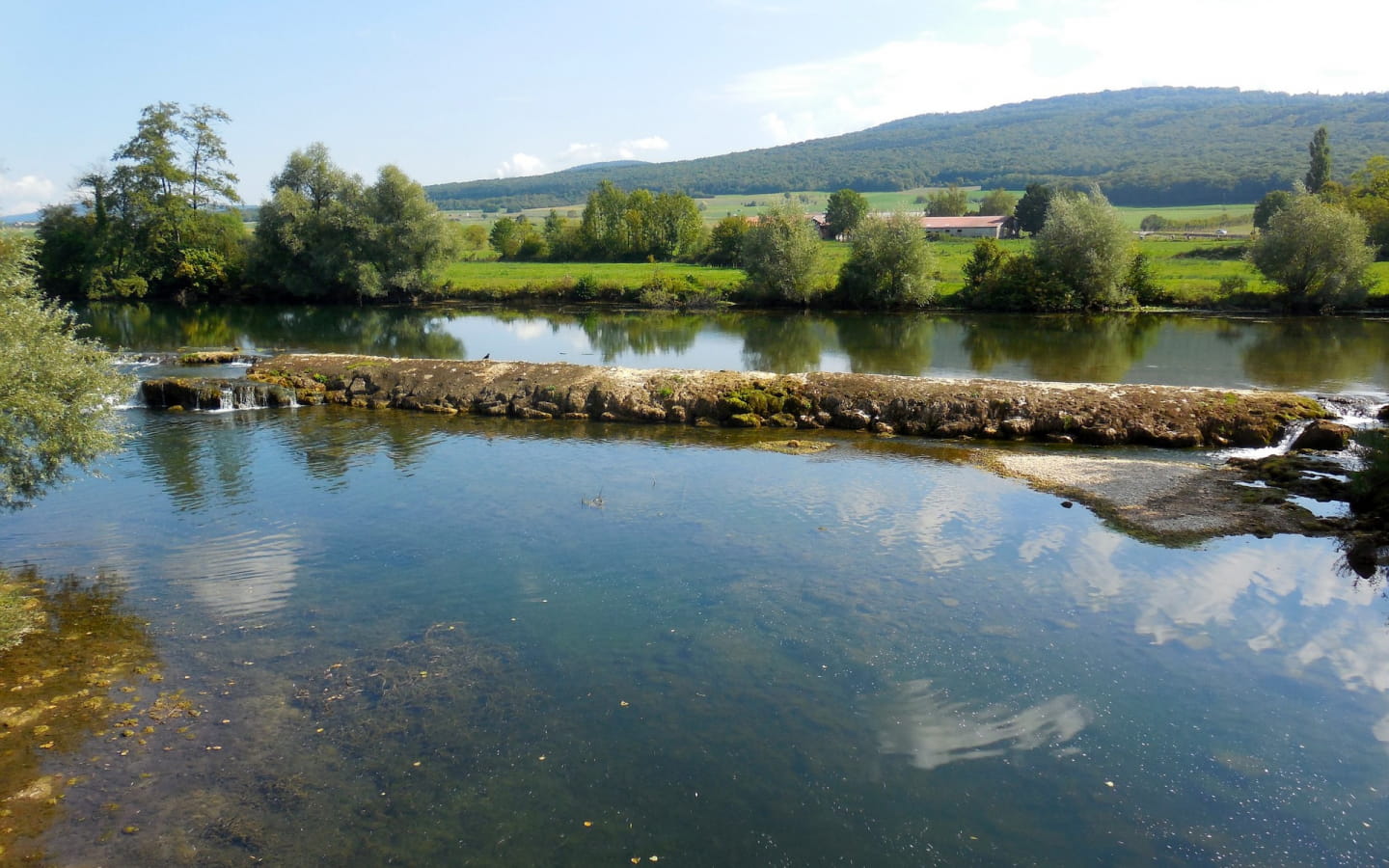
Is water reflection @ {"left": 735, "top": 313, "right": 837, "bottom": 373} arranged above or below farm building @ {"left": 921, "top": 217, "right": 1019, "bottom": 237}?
below

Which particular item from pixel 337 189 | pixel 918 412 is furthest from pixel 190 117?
pixel 918 412

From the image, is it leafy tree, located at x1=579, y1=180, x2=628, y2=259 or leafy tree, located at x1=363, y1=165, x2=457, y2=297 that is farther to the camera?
leafy tree, located at x1=579, y1=180, x2=628, y2=259

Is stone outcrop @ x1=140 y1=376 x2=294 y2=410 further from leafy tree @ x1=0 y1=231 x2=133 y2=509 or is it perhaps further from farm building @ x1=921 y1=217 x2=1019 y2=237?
farm building @ x1=921 y1=217 x2=1019 y2=237

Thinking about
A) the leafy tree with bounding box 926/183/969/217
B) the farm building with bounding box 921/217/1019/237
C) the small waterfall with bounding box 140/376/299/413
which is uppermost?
the leafy tree with bounding box 926/183/969/217

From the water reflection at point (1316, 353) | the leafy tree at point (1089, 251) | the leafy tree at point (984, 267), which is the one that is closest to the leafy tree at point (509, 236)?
the leafy tree at point (984, 267)

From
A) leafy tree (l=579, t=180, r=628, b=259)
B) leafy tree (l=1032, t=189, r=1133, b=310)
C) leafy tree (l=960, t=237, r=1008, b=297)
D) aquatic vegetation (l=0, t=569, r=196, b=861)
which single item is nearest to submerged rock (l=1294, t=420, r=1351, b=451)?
aquatic vegetation (l=0, t=569, r=196, b=861)

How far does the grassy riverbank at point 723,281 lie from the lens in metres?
58.4

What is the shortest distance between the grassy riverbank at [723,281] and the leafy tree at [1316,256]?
5.22 ft

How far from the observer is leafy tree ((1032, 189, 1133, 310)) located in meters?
58.0

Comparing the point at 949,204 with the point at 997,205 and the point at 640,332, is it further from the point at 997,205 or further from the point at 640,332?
the point at 640,332

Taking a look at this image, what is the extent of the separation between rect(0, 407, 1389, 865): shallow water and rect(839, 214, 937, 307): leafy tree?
4354 centimetres

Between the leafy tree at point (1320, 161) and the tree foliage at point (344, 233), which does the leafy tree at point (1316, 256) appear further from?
the tree foliage at point (344, 233)

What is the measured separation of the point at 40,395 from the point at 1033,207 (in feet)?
358

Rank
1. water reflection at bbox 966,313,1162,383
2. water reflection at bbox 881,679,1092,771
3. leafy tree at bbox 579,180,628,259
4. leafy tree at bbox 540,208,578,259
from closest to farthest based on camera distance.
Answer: water reflection at bbox 881,679,1092,771, water reflection at bbox 966,313,1162,383, leafy tree at bbox 579,180,628,259, leafy tree at bbox 540,208,578,259
